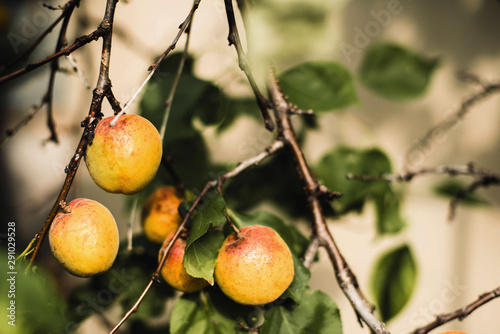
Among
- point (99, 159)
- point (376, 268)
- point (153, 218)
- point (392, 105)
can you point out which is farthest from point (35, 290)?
point (392, 105)

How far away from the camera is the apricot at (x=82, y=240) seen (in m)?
0.33

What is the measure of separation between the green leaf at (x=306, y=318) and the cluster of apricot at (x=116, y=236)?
0.06 meters

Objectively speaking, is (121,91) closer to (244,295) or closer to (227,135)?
(227,135)

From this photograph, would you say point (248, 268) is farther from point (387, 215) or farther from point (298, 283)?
point (387, 215)

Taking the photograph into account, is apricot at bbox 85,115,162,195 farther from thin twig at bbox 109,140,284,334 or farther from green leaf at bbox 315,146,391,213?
green leaf at bbox 315,146,391,213

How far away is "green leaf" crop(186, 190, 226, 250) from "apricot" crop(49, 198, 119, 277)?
0.24ft

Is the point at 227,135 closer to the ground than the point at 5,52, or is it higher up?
closer to the ground

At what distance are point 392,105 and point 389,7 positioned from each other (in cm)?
19

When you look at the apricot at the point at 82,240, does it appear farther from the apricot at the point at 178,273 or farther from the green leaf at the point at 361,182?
the green leaf at the point at 361,182

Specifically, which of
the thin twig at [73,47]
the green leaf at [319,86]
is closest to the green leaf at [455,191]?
the green leaf at [319,86]

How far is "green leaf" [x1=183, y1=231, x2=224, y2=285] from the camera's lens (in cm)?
35

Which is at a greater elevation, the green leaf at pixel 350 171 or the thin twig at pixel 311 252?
the thin twig at pixel 311 252

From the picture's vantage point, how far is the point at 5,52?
0.71m

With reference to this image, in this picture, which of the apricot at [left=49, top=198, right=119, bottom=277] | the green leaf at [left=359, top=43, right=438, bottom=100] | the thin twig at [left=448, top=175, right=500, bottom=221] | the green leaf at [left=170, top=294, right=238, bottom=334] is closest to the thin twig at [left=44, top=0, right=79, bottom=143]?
the apricot at [left=49, top=198, right=119, bottom=277]
